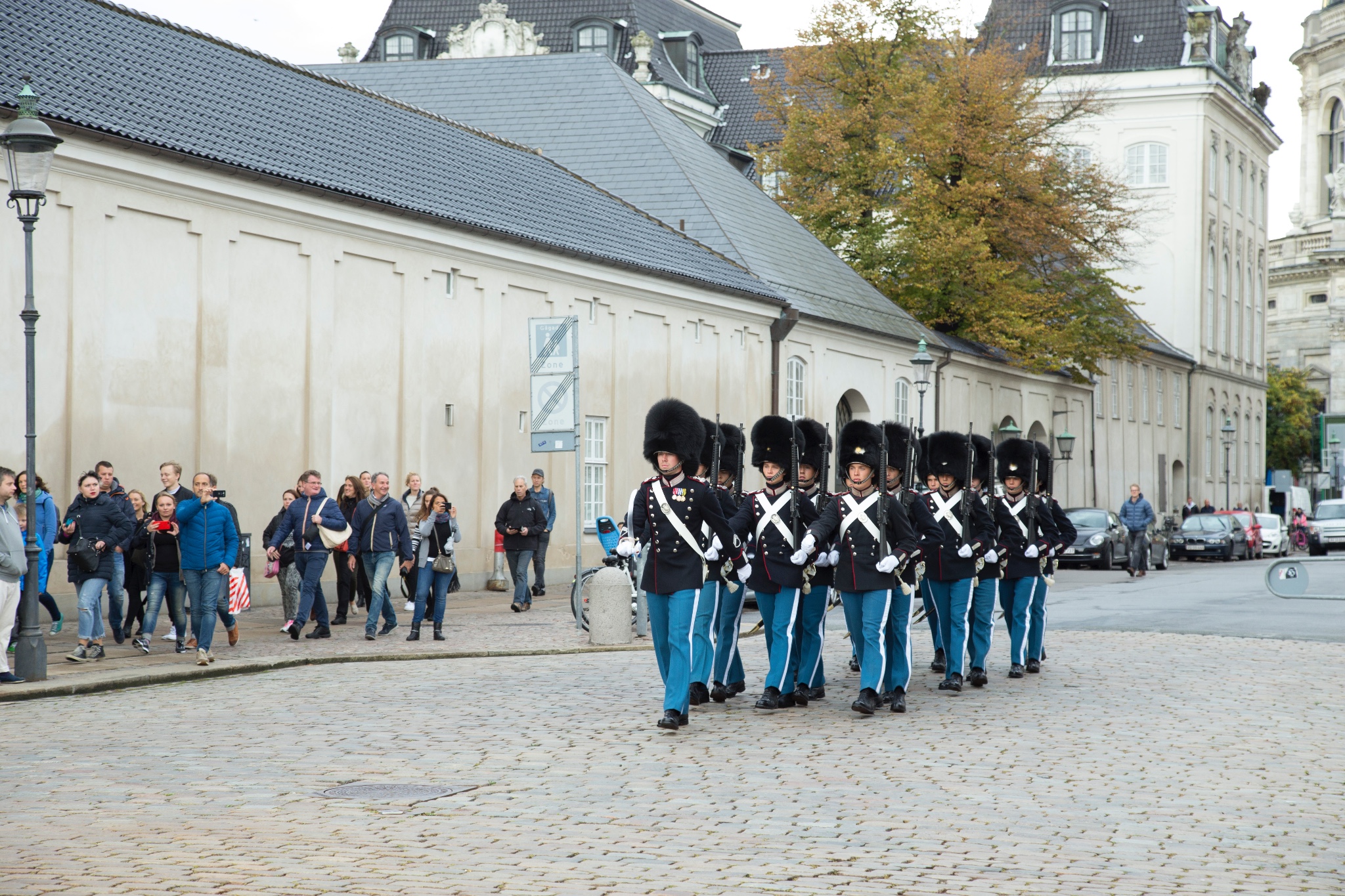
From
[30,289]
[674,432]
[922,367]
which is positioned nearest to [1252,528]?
[922,367]

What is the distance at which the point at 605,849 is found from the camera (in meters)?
7.05

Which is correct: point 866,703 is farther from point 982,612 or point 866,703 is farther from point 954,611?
point 982,612

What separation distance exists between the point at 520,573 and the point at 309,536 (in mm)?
5032

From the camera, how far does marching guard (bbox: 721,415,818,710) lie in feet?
38.6

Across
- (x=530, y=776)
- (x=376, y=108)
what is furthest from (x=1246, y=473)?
(x=530, y=776)

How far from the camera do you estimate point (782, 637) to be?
11.8 m

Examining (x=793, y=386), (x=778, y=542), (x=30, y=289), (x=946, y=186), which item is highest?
(x=946, y=186)

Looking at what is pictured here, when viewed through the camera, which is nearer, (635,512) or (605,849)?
(605,849)

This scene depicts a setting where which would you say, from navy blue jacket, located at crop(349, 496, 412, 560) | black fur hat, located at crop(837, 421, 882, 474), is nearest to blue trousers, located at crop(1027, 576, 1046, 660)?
black fur hat, located at crop(837, 421, 882, 474)

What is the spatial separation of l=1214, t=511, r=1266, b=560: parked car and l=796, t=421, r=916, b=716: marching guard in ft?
123

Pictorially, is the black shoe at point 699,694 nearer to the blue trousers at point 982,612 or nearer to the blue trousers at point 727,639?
the blue trousers at point 727,639

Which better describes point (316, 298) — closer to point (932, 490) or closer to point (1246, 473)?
point (932, 490)

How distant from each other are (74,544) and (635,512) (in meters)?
5.91

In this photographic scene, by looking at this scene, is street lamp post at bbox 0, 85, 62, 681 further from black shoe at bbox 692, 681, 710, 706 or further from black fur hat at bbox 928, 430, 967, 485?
black fur hat at bbox 928, 430, 967, 485
